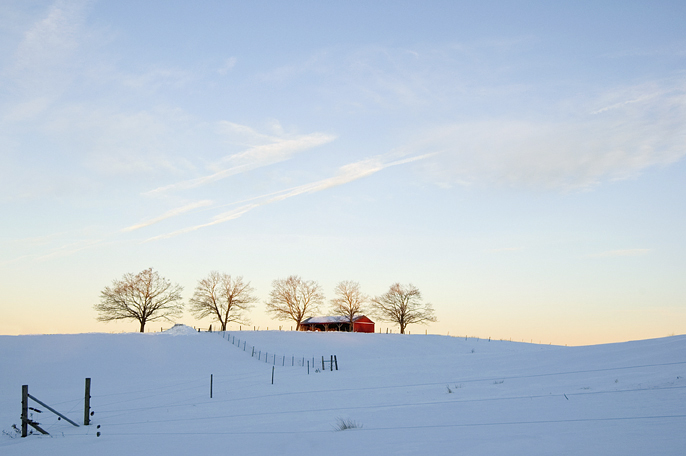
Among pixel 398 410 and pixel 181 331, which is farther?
pixel 181 331

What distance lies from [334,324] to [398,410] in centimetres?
6542

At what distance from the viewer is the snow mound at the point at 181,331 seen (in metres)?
54.6

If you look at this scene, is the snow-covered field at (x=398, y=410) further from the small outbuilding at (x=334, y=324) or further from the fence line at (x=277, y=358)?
the small outbuilding at (x=334, y=324)

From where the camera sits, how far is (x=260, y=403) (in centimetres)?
2058

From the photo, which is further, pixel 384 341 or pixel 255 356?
pixel 384 341

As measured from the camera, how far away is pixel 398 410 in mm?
15016

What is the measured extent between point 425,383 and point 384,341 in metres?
41.6

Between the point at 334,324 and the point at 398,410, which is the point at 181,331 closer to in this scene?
the point at 334,324

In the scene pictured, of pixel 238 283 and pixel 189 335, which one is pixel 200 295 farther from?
pixel 189 335

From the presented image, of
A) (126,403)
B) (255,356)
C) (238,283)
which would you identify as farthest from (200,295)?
(126,403)

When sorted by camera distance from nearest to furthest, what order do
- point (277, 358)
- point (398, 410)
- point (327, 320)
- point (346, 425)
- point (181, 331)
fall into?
point (346, 425)
point (398, 410)
point (277, 358)
point (181, 331)
point (327, 320)

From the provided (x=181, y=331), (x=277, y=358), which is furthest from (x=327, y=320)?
(x=277, y=358)

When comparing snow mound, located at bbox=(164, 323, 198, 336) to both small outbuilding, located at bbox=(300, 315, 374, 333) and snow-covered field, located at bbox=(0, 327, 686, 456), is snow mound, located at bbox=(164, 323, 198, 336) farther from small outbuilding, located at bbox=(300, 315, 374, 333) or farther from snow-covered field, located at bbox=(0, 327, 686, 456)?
small outbuilding, located at bbox=(300, 315, 374, 333)

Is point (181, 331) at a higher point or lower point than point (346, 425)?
lower
